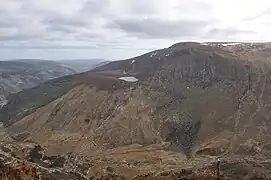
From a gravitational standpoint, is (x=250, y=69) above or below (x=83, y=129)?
above

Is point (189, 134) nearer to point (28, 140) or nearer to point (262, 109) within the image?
point (262, 109)

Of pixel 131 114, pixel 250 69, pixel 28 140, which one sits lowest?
pixel 28 140

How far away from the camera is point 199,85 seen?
196000mm

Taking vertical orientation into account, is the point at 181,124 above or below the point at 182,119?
below

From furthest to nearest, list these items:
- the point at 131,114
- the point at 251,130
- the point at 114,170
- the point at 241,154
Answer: the point at 131,114 → the point at 251,130 → the point at 241,154 → the point at 114,170

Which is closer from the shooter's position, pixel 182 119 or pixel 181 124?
pixel 181 124

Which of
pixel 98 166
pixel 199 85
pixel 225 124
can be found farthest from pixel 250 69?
pixel 98 166

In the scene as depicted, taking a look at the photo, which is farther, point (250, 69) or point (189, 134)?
point (250, 69)

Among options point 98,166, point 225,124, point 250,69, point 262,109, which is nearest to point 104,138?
point 98,166

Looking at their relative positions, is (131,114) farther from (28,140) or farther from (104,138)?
(28,140)

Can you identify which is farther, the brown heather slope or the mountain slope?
the mountain slope

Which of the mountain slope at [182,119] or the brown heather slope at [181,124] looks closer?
the brown heather slope at [181,124]

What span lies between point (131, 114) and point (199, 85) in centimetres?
3635

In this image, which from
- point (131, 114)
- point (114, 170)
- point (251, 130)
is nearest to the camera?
point (114, 170)
